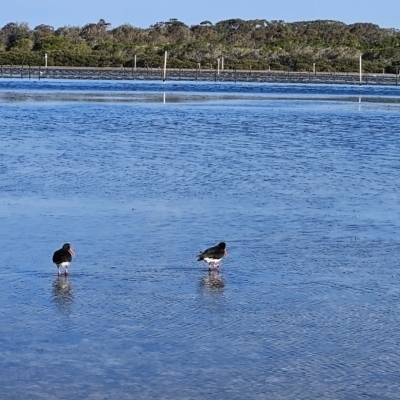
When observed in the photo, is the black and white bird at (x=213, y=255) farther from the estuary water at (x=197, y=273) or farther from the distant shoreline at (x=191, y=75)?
the distant shoreline at (x=191, y=75)

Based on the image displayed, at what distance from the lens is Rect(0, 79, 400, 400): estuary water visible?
8695 millimetres

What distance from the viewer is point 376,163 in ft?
77.5

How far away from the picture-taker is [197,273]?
12.2 m

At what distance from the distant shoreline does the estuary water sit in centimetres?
5841

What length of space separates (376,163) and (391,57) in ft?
321

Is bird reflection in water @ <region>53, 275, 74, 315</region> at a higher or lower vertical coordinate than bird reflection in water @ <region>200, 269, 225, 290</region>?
lower

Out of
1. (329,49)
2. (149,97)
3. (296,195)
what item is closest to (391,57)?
(329,49)

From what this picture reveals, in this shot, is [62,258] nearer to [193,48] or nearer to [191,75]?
[191,75]

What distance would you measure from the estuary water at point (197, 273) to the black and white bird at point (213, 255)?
7.1 inches

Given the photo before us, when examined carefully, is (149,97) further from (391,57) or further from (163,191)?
(391,57)

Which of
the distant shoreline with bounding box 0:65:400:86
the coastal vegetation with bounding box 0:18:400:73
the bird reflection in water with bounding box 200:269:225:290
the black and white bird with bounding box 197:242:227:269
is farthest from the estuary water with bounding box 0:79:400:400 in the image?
the coastal vegetation with bounding box 0:18:400:73

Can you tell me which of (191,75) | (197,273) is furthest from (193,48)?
(197,273)

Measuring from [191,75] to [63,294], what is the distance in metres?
81.0

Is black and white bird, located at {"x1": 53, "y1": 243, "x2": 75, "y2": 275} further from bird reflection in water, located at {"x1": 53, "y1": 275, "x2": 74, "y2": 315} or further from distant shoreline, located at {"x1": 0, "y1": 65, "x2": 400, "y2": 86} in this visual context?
distant shoreline, located at {"x1": 0, "y1": 65, "x2": 400, "y2": 86}
